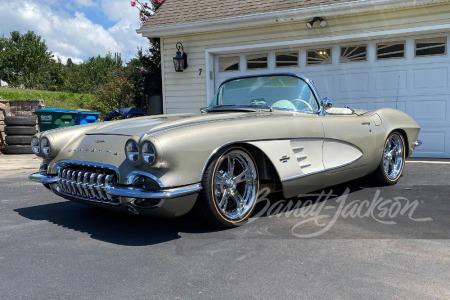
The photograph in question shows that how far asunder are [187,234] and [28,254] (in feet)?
3.47

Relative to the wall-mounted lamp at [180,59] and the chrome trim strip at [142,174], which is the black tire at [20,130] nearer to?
the wall-mounted lamp at [180,59]

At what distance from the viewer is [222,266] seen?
8.11ft

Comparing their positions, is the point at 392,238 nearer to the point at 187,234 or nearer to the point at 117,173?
the point at 187,234

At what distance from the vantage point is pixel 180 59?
29.8ft

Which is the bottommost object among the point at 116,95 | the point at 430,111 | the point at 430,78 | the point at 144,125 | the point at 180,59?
the point at 144,125

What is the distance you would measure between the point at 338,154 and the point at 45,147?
8.61 feet

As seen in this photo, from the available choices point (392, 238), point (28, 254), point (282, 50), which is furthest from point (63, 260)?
point (282, 50)

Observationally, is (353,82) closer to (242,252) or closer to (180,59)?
(180,59)

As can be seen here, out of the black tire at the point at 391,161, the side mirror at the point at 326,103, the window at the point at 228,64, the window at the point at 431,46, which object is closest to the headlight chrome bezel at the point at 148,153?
the side mirror at the point at 326,103

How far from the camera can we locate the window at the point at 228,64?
350 inches

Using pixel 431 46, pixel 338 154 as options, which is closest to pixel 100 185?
pixel 338 154

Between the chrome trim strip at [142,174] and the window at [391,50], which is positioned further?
the window at [391,50]

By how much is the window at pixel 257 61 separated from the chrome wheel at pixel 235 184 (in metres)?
5.61

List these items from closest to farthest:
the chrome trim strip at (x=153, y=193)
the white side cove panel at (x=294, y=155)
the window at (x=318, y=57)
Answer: the chrome trim strip at (x=153, y=193), the white side cove panel at (x=294, y=155), the window at (x=318, y=57)
